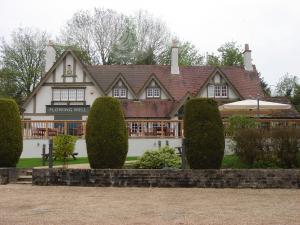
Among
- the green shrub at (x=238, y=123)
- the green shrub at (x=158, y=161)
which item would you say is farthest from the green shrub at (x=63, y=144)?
the green shrub at (x=238, y=123)

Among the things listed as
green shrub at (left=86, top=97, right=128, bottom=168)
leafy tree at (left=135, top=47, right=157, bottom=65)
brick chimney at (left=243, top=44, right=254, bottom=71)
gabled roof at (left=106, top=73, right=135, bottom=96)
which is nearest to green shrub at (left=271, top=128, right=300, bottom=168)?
green shrub at (left=86, top=97, right=128, bottom=168)

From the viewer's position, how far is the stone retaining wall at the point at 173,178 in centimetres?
1420

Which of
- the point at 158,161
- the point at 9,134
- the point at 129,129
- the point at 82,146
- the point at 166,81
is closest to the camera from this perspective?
the point at 158,161

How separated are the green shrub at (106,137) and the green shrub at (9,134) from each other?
317 centimetres

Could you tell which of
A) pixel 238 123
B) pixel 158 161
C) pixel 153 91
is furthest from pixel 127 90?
A: pixel 158 161

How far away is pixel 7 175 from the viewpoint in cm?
1590

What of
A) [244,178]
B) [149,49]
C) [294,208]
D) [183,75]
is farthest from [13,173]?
[149,49]

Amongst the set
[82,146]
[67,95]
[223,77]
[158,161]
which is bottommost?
[158,161]

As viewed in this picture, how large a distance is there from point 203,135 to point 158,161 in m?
2.15

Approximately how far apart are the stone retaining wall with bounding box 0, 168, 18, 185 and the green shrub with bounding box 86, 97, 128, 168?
2927 millimetres

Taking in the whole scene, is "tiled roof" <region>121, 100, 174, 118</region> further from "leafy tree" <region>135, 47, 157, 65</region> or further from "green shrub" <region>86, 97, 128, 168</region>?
"green shrub" <region>86, 97, 128, 168</region>

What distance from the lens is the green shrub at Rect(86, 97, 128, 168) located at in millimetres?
15102

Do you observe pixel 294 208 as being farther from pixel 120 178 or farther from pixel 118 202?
pixel 120 178

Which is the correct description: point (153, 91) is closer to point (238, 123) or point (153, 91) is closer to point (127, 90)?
point (127, 90)
